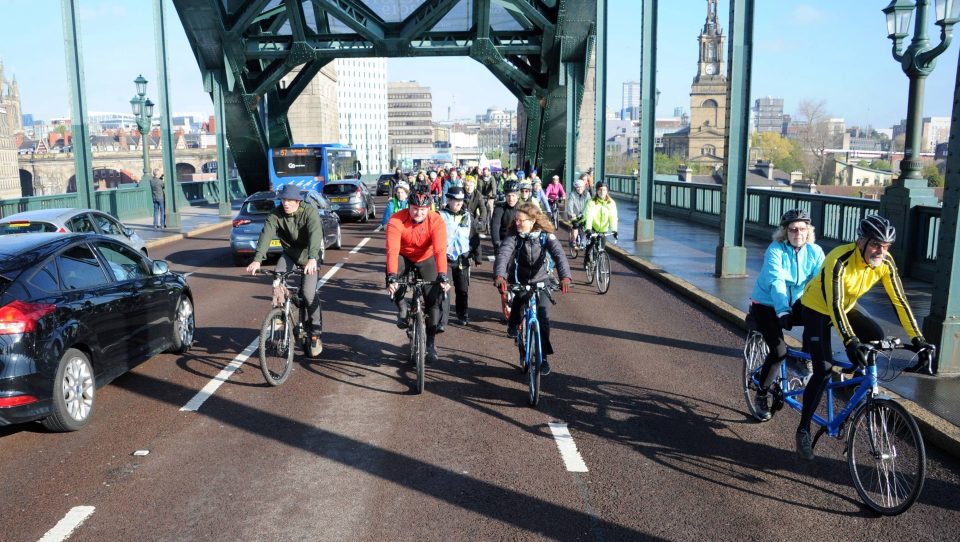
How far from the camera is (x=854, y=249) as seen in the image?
502 cm

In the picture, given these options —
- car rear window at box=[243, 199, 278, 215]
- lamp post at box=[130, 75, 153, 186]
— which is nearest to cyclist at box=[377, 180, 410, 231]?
car rear window at box=[243, 199, 278, 215]

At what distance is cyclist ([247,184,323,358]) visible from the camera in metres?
8.03

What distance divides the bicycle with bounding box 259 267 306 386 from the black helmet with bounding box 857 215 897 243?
4999mm

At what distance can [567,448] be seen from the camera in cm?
573

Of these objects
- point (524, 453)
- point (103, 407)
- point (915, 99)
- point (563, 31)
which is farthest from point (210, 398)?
point (563, 31)

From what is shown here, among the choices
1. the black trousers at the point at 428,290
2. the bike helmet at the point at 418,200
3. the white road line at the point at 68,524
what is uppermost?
Answer: the bike helmet at the point at 418,200

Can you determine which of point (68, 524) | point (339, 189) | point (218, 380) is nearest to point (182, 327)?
point (218, 380)

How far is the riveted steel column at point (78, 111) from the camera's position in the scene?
19453 mm

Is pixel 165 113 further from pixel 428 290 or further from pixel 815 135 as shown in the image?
pixel 815 135

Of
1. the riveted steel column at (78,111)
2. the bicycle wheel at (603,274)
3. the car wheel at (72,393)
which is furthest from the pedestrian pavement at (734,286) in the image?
the riveted steel column at (78,111)

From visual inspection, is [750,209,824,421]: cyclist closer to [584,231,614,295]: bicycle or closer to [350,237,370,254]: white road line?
[584,231,614,295]: bicycle

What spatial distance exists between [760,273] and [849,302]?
4.43ft

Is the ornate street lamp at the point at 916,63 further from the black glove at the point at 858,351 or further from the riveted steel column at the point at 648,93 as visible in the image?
the black glove at the point at 858,351

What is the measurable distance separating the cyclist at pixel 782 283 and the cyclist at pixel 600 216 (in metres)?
7.45
